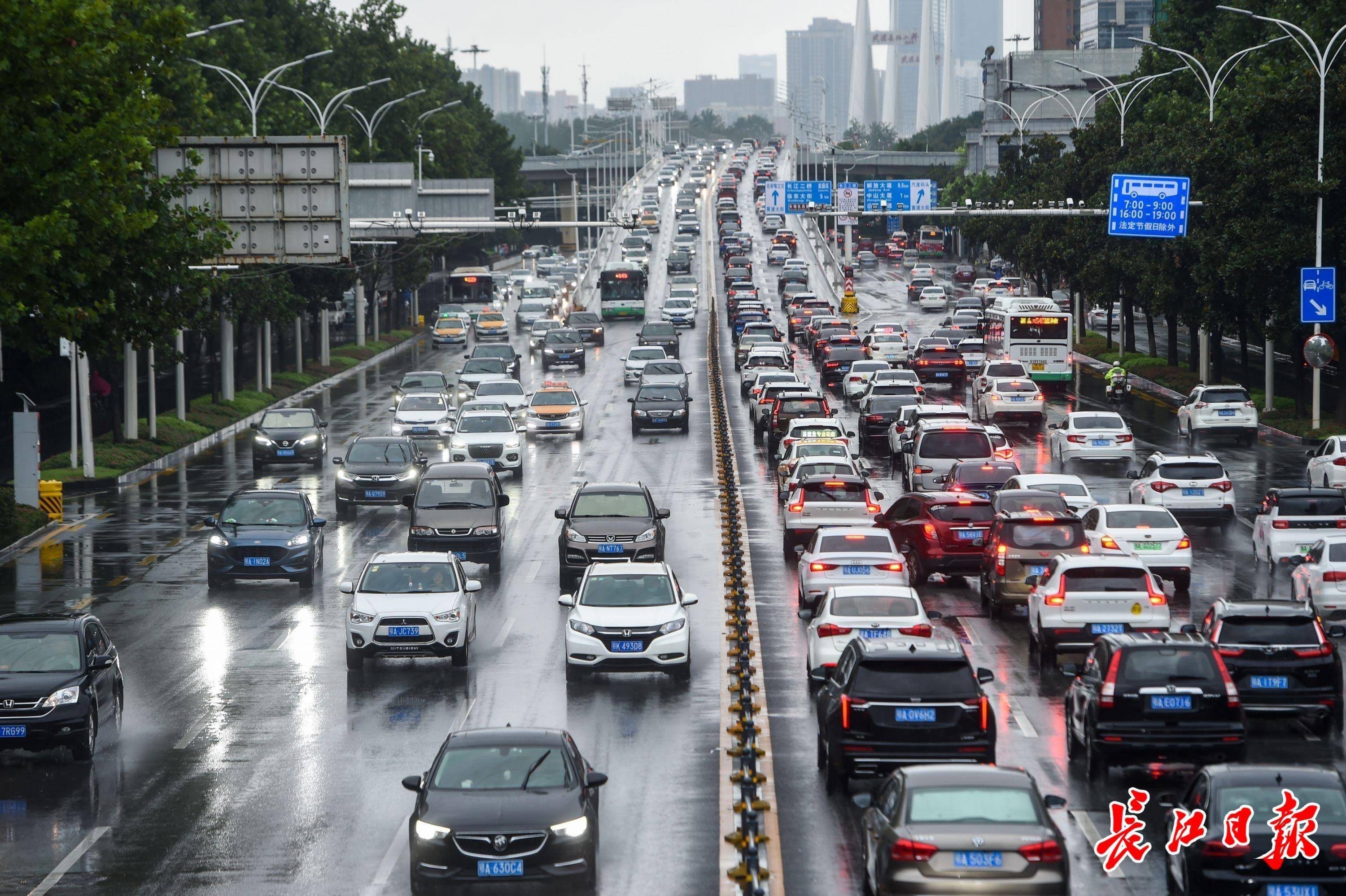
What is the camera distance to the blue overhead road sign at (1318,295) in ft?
165

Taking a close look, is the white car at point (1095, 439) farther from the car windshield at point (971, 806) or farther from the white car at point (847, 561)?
the car windshield at point (971, 806)

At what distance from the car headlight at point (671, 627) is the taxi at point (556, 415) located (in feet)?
105

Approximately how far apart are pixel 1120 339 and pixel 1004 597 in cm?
6373

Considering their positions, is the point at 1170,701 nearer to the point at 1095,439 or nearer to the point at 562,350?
the point at 1095,439

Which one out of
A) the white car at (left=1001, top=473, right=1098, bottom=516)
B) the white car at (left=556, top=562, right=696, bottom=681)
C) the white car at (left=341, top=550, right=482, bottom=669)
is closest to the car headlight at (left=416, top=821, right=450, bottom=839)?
the white car at (left=556, top=562, right=696, bottom=681)

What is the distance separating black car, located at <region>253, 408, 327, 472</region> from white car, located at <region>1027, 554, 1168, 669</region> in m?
29.2

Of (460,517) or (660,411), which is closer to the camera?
(460,517)

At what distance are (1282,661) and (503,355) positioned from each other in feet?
176

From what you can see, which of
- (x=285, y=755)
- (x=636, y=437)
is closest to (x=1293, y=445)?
(x=636, y=437)

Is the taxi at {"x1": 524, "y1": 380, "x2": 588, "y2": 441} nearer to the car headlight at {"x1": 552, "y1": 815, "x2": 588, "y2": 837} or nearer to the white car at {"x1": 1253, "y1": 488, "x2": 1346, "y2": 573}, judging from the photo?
the white car at {"x1": 1253, "y1": 488, "x2": 1346, "y2": 573}

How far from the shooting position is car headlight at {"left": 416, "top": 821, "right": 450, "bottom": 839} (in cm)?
1444

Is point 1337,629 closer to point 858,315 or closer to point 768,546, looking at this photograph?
point 768,546

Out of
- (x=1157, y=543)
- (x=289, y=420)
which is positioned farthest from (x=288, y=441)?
(x=1157, y=543)

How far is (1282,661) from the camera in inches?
797
